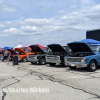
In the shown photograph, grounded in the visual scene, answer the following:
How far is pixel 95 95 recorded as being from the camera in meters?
5.07

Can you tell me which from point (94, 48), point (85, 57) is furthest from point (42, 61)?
point (85, 57)

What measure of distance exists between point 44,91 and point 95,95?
71.9 inches

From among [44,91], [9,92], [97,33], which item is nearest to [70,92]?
[44,91]

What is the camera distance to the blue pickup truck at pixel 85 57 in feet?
32.7

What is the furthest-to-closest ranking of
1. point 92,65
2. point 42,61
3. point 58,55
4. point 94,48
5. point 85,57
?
point 42,61, point 58,55, point 94,48, point 92,65, point 85,57

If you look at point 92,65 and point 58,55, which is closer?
point 92,65

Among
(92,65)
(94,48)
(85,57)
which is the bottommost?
(92,65)

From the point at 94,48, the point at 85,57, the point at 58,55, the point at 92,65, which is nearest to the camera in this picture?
the point at 85,57

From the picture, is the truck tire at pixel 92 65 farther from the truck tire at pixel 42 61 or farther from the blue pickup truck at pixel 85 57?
the truck tire at pixel 42 61

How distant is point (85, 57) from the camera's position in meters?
9.94

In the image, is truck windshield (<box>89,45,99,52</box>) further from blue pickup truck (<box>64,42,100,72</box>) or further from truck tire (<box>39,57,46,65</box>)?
truck tire (<box>39,57,46,65</box>)

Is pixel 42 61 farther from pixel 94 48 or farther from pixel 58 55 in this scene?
pixel 94 48

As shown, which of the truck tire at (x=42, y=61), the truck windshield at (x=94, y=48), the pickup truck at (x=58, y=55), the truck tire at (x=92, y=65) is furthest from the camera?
the truck tire at (x=42, y=61)

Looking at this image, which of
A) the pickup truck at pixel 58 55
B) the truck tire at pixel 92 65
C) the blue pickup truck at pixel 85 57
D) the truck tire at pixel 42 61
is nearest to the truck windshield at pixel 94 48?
the blue pickup truck at pixel 85 57
